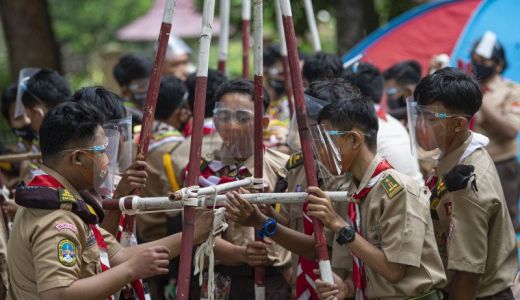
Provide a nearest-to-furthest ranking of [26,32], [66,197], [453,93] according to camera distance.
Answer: [66,197]
[453,93]
[26,32]

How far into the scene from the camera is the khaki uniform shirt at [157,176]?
6137 mm

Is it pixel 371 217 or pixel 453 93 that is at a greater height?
pixel 453 93

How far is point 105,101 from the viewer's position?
15.3 ft

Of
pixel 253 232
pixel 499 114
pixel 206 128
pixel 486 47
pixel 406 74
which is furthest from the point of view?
pixel 406 74

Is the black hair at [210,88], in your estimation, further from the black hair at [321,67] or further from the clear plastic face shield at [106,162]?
the clear plastic face shield at [106,162]

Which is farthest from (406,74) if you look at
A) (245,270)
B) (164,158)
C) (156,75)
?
(156,75)

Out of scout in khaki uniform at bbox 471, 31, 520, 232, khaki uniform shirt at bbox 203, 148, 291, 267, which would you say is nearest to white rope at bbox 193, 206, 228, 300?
khaki uniform shirt at bbox 203, 148, 291, 267

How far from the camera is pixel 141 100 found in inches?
300

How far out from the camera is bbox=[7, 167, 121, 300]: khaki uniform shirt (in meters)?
3.49

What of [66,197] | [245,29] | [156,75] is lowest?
[66,197]

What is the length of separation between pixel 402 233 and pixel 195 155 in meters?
1.05

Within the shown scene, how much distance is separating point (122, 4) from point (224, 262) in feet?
76.2

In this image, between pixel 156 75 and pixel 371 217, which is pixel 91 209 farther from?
pixel 371 217

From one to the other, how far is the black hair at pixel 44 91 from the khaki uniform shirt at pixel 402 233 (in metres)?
2.79
